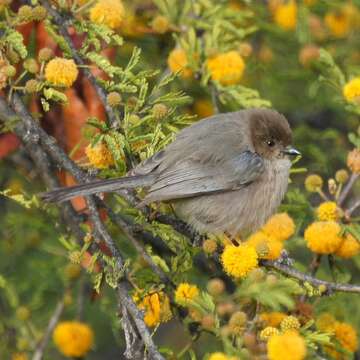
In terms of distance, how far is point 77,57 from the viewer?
418 cm

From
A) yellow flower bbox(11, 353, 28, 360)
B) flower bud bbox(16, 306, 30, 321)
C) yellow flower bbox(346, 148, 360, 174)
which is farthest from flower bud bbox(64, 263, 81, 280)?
yellow flower bbox(346, 148, 360, 174)

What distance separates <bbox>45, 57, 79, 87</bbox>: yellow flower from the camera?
3.91 m

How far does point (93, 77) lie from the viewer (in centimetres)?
420

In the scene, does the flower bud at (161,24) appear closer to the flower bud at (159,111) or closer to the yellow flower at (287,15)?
the yellow flower at (287,15)

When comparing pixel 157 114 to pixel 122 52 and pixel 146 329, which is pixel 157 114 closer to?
pixel 146 329

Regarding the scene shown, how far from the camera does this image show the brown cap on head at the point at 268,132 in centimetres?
511

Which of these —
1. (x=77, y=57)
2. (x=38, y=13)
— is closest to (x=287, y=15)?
(x=77, y=57)

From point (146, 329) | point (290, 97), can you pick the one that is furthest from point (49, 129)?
point (290, 97)

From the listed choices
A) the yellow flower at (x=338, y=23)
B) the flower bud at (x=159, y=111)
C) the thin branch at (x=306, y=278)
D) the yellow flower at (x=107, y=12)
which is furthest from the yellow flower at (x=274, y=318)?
the yellow flower at (x=338, y=23)

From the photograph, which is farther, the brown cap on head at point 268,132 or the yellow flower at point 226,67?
the brown cap on head at point 268,132

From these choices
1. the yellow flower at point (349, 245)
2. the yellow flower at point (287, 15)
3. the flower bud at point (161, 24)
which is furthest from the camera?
the yellow flower at point (287, 15)

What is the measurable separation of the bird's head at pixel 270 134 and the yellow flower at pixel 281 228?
0.69 meters

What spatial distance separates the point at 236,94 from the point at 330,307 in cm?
129

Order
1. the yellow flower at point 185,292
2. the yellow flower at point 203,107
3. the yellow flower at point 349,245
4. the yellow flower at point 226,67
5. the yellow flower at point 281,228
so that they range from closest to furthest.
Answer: the yellow flower at point 185,292 < the yellow flower at point 349,245 < the yellow flower at point 281,228 < the yellow flower at point 226,67 < the yellow flower at point 203,107
